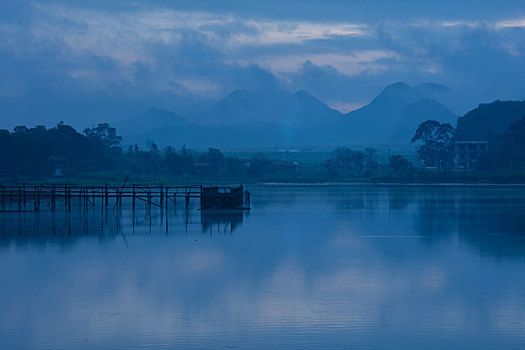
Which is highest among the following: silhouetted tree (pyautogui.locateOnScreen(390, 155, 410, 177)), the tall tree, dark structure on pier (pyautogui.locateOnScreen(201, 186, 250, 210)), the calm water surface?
the tall tree

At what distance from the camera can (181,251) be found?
30312mm

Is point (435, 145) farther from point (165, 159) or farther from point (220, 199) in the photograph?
point (220, 199)

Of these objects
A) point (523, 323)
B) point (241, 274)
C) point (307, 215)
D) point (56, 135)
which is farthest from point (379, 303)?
point (56, 135)

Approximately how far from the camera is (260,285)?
2267cm

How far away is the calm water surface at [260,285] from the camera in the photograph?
Result: 16516 millimetres

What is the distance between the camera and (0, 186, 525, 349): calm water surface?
1652 cm

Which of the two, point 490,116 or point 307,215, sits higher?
point 490,116

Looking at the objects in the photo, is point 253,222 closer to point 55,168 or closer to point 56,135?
point 55,168

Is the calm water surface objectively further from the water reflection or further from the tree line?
the tree line

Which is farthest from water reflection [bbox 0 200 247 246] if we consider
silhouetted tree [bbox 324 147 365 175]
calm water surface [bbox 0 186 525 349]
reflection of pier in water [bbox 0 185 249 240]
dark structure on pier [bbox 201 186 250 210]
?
silhouetted tree [bbox 324 147 365 175]

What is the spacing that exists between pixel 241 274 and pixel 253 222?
1960 cm

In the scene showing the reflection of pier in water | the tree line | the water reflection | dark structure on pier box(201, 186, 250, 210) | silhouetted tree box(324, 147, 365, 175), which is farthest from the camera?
silhouetted tree box(324, 147, 365, 175)

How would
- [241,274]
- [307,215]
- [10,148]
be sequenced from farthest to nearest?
[10,148], [307,215], [241,274]

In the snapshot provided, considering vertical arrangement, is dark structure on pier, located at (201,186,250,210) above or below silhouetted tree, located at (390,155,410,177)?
below
